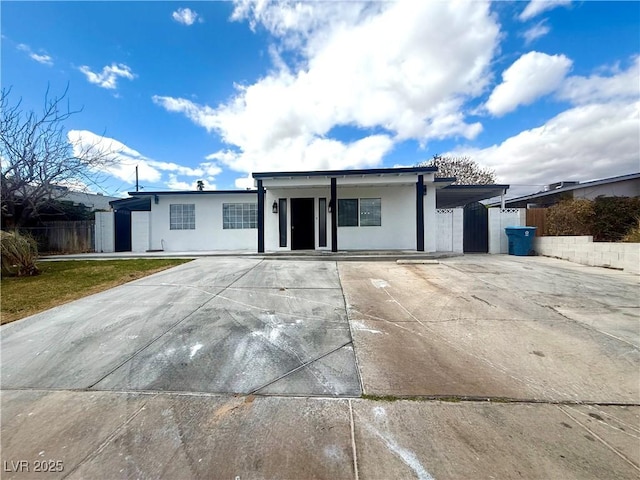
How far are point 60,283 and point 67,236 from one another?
404 inches

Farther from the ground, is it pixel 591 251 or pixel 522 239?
pixel 522 239

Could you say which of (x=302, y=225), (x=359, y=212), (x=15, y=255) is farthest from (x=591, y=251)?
(x=15, y=255)

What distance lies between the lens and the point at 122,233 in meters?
14.6

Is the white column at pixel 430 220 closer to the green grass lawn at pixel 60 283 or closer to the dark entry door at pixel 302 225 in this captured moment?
the dark entry door at pixel 302 225

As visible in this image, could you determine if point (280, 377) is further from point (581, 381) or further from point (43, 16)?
point (43, 16)

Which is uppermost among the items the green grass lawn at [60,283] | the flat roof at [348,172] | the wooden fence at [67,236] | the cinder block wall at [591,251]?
the flat roof at [348,172]

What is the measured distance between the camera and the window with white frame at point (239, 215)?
1374 centimetres

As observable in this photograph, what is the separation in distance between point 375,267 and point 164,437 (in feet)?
22.4

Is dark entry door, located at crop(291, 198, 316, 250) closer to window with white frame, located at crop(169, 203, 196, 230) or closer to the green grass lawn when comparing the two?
the green grass lawn

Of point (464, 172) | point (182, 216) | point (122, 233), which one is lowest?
point (122, 233)

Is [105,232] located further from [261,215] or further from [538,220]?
[538,220]

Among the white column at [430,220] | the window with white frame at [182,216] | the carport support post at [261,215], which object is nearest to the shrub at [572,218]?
the white column at [430,220]

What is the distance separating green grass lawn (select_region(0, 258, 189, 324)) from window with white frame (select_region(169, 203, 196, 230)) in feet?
15.4

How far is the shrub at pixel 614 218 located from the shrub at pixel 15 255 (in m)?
19.0
